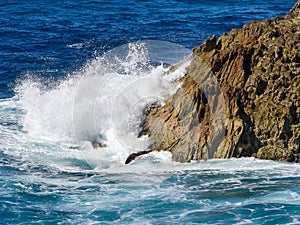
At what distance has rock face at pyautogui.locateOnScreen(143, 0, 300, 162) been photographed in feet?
89.4

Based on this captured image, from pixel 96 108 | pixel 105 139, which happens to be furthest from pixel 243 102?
pixel 96 108

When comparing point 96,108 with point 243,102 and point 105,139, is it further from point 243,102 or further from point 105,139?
point 243,102

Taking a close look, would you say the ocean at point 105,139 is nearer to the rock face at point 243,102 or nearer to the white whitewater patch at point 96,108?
the white whitewater patch at point 96,108

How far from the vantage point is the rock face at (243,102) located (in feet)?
89.4

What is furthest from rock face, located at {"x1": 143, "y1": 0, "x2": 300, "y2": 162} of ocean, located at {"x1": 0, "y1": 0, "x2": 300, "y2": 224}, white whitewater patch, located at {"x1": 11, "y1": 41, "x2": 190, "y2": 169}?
white whitewater patch, located at {"x1": 11, "y1": 41, "x2": 190, "y2": 169}

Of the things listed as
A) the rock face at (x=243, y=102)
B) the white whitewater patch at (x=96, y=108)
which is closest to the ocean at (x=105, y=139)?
the white whitewater patch at (x=96, y=108)

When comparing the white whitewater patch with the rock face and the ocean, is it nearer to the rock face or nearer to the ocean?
the ocean

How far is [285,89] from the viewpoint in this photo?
27.5 meters

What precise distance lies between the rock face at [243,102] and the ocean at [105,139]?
614 millimetres

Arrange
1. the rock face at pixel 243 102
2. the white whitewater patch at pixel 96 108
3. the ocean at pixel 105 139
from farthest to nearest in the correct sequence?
the white whitewater patch at pixel 96 108 < the rock face at pixel 243 102 < the ocean at pixel 105 139

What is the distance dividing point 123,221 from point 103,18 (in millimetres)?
32847

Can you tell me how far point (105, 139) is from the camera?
3130 cm

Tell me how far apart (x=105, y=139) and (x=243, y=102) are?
678 centimetres

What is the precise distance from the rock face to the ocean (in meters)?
0.61
